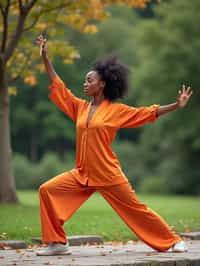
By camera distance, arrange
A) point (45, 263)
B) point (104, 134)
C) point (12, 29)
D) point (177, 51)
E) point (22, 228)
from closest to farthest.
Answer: point (45, 263) → point (104, 134) → point (22, 228) → point (12, 29) → point (177, 51)

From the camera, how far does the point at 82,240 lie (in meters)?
11.9

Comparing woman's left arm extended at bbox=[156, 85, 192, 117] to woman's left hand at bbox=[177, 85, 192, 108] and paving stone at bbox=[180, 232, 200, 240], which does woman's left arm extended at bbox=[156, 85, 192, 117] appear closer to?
woman's left hand at bbox=[177, 85, 192, 108]

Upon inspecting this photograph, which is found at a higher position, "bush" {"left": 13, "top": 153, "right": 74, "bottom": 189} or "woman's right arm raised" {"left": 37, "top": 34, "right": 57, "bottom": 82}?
"woman's right arm raised" {"left": 37, "top": 34, "right": 57, "bottom": 82}

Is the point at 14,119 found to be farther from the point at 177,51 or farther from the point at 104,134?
the point at 104,134

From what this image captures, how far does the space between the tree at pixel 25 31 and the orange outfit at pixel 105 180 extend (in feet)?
31.3

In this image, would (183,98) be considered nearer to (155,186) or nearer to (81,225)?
(81,225)

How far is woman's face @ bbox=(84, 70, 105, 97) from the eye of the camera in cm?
1041

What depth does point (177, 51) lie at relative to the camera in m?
47.6

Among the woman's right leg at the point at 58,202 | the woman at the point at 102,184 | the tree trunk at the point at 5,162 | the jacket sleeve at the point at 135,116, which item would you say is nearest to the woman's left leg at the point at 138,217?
the woman at the point at 102,184

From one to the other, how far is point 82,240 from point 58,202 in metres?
2.00

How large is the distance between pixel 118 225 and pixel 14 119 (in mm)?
60358

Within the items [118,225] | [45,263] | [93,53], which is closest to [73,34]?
[93,53]

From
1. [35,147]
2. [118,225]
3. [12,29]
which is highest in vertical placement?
[12,29]

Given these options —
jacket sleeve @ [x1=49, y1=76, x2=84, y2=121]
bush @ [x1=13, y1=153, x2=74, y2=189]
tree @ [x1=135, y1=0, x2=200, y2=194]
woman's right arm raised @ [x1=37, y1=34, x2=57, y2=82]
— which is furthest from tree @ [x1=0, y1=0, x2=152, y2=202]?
bush @ [x1=13, y1=153, x2=74, y2=189]
